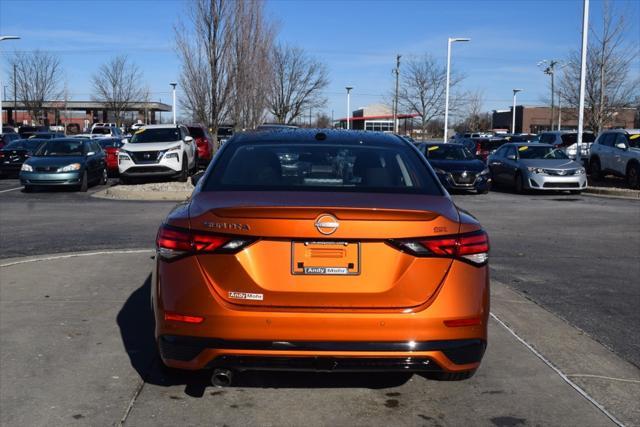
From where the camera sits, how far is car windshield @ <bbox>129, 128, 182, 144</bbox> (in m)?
20.6

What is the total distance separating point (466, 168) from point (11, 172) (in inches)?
641

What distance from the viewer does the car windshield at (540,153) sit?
2070cm

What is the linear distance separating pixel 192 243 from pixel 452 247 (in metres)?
1.36

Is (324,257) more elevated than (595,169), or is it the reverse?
(324,257)

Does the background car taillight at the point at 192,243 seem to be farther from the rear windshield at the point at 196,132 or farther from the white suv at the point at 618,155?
the rear windshield at the point at 196,132

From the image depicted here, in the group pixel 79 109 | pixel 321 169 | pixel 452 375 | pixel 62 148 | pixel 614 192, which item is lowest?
pixel 614 192

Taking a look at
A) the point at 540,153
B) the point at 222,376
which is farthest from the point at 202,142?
the point at 222,376

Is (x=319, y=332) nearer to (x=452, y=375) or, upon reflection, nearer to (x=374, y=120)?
(x=452, y=375)

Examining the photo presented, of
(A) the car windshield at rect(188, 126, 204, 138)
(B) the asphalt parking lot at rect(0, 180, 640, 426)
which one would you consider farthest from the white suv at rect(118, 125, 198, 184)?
(B) the asphalt parking lot at rect(0, 180, 640, 426)

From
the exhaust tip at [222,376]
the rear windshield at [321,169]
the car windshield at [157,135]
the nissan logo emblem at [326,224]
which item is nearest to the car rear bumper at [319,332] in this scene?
the exhaust tip at [222,376]

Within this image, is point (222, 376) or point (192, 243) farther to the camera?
point (222, 376)

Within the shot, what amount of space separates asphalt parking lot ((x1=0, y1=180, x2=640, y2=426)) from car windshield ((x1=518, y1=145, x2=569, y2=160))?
462 inches

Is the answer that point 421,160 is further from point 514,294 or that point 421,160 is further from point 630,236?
point 630,236

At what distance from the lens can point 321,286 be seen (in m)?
3.55
